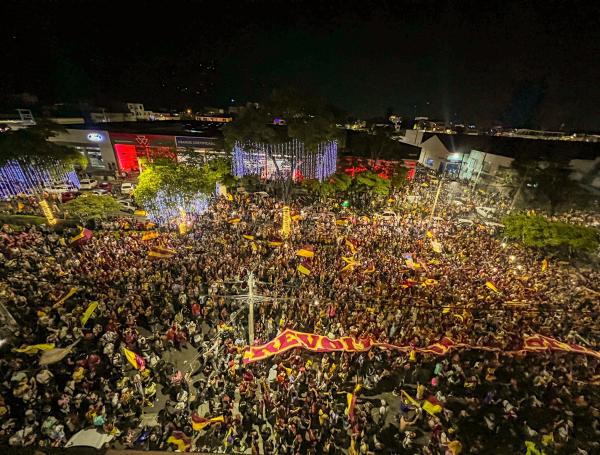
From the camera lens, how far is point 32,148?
75.9 ft

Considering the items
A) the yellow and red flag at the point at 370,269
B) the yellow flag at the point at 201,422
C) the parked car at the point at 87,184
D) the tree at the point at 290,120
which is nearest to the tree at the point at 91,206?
the parked car at the point at 87,184

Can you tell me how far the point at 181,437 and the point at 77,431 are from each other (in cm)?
348

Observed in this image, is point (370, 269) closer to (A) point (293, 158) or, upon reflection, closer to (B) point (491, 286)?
(B) point (491, 286)

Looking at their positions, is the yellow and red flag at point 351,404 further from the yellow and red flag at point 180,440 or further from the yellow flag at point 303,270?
the yellow flag at point 303,270

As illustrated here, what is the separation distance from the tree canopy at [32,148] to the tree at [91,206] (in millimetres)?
5919

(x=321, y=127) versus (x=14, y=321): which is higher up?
(x=321, y=127)

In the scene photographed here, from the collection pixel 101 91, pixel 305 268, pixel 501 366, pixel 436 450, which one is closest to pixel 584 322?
pixel 501 366

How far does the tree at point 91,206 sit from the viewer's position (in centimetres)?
2134

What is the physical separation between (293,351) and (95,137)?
39649 millimetres

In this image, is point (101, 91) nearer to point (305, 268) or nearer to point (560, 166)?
point (305, 268)

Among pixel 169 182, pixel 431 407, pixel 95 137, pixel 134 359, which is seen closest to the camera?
pixel 431 407

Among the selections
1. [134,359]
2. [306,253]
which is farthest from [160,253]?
[306,253]

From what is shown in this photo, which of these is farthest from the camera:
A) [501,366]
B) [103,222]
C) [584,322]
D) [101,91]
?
[101,91]

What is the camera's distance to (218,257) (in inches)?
704
